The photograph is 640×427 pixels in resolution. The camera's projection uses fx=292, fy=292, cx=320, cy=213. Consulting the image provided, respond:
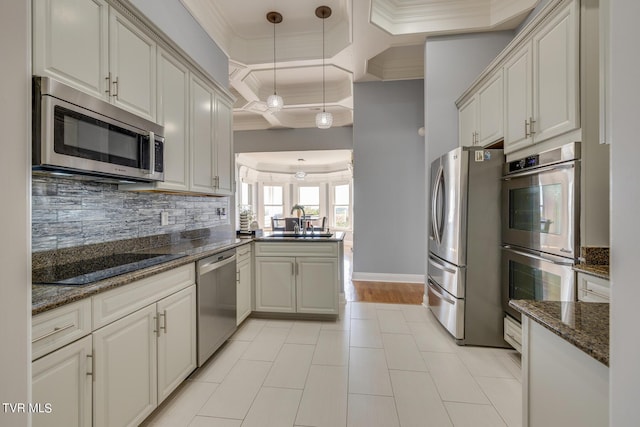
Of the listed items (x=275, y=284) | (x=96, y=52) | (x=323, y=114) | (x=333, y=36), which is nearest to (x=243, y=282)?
(x=275, y=284)

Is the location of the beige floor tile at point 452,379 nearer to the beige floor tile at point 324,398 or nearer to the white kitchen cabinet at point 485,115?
the beige floor tile at point 324,398

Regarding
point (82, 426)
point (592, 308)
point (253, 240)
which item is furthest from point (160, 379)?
point (592, 308)

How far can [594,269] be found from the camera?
1.57m

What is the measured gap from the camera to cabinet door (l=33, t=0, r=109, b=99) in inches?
50.1

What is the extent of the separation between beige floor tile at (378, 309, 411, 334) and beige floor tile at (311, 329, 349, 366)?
1.44 ft

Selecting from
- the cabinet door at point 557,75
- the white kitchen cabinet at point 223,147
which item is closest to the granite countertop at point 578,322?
the cabinet door at point 557,75

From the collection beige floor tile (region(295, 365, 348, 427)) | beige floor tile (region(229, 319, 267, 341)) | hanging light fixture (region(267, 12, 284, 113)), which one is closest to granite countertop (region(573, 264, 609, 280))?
beige floor tile (region(295, 365, 348, 427))

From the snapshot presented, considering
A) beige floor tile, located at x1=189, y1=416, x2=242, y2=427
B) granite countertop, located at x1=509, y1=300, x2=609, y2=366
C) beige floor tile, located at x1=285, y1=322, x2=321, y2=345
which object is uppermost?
granite countertop, located at x1=509, y1=300, x2=609, y2=366

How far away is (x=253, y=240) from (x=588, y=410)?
108 inches

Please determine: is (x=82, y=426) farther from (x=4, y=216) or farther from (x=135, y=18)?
(x=135, y=18)

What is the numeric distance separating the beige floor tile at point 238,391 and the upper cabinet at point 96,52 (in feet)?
6.16

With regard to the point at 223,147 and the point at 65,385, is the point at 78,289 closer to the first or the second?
the point at 65,385

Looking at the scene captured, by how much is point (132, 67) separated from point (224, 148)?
129 cm

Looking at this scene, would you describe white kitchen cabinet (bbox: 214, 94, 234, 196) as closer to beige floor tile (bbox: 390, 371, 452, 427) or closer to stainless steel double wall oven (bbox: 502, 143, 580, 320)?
beige floor tile (bbox: 390, 371, 452, 427)
